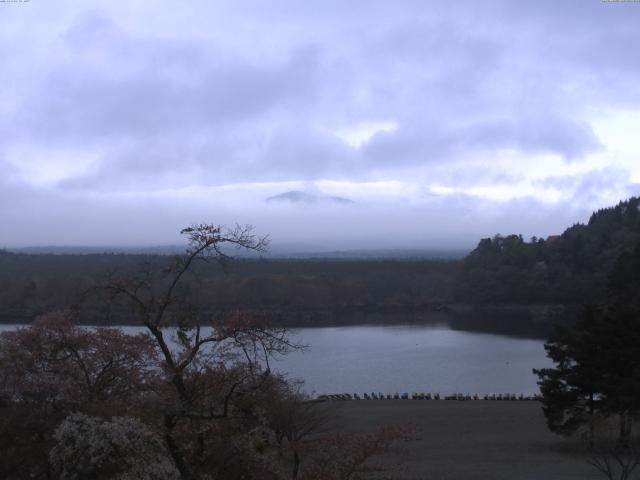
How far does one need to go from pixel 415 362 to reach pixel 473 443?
12.7m

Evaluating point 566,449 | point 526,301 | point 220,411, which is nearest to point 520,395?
point 566,449

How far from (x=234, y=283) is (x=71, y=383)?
1517 inches

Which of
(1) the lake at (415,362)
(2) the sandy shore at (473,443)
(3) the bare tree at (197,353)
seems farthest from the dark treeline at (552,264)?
(3) the bare tree at (197,353)

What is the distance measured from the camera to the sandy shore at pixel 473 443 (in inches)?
391

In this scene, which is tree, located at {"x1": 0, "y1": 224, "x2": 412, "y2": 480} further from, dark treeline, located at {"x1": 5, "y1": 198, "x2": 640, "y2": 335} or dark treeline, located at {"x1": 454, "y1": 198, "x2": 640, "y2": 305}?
dark treeline, located at {"x1": 454, "y1": 198, "x2": 640, "y2": 305}

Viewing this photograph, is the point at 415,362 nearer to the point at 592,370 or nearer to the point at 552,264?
the point at 592,370

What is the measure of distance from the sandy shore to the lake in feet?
8.72

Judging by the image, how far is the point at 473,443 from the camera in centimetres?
1234

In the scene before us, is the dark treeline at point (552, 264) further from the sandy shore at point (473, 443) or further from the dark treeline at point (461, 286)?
the sandy shore at point (473, 443)

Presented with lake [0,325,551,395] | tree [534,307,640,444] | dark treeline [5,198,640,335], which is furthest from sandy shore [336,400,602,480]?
dark treeline [5,198,640,335]

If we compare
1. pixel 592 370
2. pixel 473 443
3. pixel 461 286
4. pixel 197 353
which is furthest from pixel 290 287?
pixel 197 353

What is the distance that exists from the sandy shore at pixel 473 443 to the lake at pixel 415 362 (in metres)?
2.66

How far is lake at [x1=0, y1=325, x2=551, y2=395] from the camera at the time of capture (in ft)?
67.7

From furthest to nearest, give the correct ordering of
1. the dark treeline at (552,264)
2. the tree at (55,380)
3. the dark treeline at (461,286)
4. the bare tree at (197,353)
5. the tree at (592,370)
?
the dark treeline at (552,264) → the dark treeline at (461,286) → the tree at (592,370) → the tree at (55,380) → the bare tree at (197,353)
